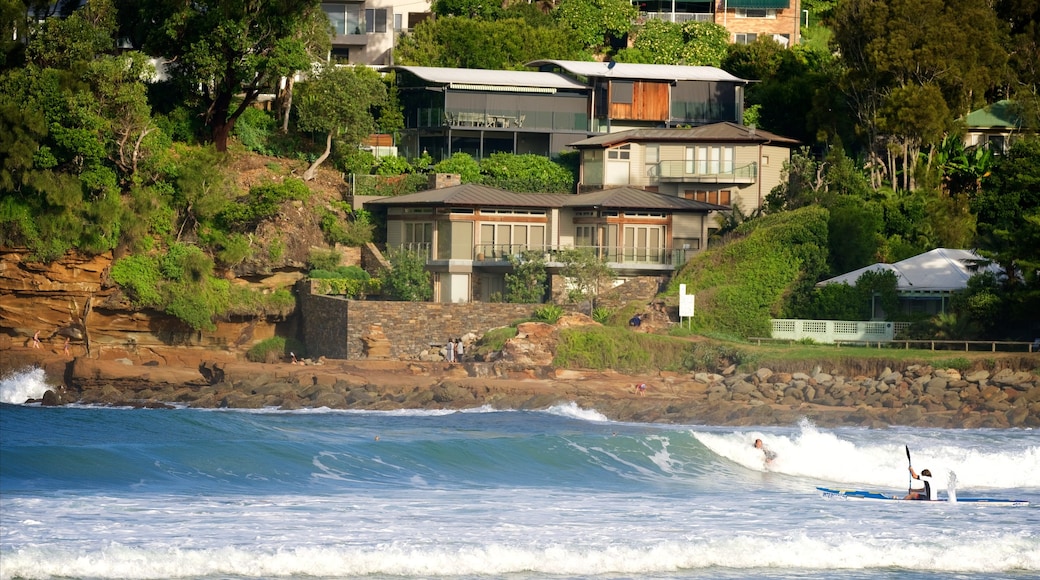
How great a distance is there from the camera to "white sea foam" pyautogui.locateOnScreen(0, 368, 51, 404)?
44.1 m

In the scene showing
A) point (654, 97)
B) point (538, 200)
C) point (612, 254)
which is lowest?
point (612, 254)

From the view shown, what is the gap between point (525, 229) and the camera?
5241 centimetres

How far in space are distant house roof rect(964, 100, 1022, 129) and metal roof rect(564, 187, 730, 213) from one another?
38.3 feet

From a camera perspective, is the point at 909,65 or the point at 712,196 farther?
the point at 712,196

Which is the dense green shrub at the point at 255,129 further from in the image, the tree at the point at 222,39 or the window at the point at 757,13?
the window at the point at 757,13

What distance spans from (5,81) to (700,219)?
22.9 meters

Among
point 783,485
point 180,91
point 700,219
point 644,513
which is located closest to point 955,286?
point 700,219

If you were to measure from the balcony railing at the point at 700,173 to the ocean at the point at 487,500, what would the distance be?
1778 cm

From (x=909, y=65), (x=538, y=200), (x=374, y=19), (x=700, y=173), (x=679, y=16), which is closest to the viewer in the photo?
(x=538, y=200)

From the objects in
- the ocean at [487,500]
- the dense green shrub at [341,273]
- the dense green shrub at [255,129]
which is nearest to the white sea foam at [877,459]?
the ocean at [487,500]

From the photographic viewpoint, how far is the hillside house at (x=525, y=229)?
50.8 metres

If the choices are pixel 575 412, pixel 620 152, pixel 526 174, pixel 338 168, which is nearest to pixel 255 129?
pixel 338 168

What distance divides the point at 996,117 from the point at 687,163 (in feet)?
40.9

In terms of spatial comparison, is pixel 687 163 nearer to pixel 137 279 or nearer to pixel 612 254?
pixel 612 254
